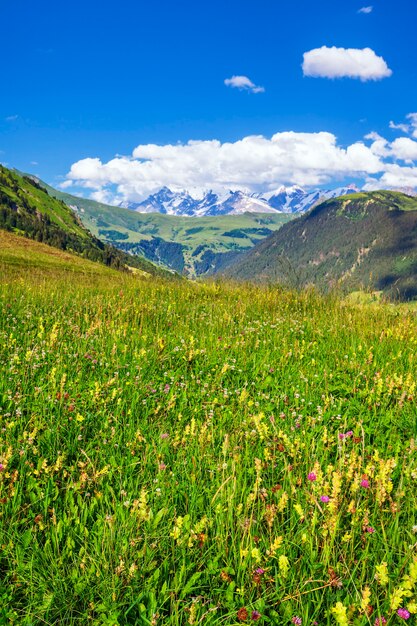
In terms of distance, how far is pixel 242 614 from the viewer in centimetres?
242

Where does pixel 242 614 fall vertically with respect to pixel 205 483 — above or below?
below

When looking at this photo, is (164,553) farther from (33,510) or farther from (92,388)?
(92,388)

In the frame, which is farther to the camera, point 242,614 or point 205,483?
point 205,483

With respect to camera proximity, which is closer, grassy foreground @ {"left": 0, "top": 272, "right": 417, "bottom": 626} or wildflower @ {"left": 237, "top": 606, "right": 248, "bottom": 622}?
wildflower @ {"left": 237, "top": 606, "right": 248, "bottom": 622}

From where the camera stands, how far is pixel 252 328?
8344 mm

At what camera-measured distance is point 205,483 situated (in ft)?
11.8

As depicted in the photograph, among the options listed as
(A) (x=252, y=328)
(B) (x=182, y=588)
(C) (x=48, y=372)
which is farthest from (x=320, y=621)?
(A) (x=252, y=328)

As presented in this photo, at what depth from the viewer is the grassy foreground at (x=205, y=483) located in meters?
2.58

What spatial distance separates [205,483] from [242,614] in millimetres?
1219

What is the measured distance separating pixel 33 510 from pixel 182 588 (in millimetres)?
1438

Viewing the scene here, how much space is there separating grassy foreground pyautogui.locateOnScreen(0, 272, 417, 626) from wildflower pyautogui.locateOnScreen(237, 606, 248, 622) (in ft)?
0.18

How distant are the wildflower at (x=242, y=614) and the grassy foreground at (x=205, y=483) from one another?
0.05 metres

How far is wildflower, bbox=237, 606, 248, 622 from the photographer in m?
2.42

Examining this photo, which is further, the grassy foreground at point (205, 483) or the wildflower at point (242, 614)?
the grassy foreground at point (205, 483)
